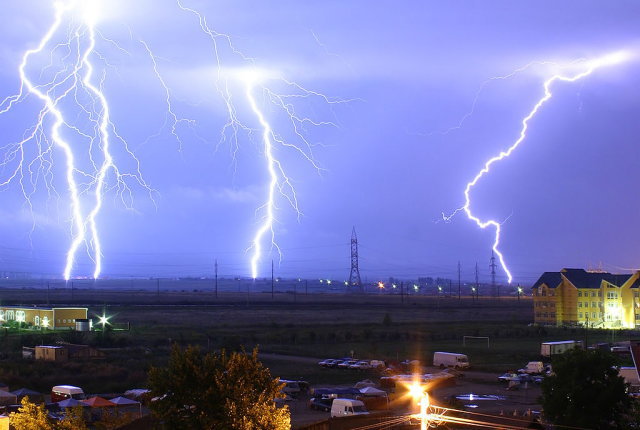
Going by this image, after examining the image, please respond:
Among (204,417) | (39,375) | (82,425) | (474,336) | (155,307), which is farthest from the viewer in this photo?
(155,307)

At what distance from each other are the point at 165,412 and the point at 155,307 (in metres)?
71.6

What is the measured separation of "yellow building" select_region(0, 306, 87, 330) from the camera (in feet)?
174

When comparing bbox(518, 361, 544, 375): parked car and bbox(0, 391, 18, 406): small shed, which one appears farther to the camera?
bbox(518, 361, 544, 375): parked car

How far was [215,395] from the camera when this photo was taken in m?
12.3

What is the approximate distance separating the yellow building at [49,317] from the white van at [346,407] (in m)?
32.6

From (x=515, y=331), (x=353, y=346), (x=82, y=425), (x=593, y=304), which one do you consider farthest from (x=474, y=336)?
(x=82, y=425)

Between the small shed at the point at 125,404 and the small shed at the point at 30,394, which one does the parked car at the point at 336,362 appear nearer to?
the small shed at the point at 125,404

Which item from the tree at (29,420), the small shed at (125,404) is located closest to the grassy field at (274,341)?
the small shed at (125,404)

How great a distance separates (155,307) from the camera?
270 ft

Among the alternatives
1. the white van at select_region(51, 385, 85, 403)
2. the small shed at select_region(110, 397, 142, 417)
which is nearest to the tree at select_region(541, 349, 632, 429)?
the small shed at select_region(110, 397, 142, 417)

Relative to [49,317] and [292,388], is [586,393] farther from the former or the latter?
[49,317]

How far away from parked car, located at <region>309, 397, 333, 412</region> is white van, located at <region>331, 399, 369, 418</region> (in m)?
0.79

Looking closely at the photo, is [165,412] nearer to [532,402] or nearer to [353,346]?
[532,402]

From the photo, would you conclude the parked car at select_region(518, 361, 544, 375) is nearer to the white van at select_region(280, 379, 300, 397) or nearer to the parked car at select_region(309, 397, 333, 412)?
the white van at select_region(280, 379, 300, 397)
